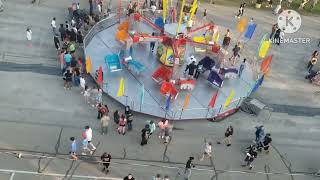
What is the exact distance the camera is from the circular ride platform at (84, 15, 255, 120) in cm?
2748

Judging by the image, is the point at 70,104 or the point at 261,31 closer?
the point at 70,104

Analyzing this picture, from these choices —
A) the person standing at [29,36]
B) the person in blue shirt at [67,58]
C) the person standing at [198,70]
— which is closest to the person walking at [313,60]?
the person standing at [198,70]

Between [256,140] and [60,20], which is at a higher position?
[60,20]

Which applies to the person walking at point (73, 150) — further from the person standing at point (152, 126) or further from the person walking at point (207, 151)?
the person walking at point (207, 151)

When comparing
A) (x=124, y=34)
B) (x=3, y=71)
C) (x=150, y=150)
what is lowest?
(x=150, y=150)

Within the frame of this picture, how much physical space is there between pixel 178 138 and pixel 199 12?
14.8 metres

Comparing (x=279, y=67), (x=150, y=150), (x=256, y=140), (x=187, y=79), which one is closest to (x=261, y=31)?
(x=279, y=67)

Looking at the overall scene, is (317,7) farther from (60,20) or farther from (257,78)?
(60,20)

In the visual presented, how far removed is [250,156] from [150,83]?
27.0ft


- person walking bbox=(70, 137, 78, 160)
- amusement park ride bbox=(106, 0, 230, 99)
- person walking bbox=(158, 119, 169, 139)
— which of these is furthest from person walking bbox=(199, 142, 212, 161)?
person walking bbox=(70, 137, 78, 160)

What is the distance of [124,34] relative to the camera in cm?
3164

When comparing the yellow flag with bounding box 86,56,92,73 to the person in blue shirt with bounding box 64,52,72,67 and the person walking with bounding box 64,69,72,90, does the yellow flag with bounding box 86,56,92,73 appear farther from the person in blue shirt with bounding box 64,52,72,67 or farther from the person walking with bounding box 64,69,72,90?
the person walking with bounding box 64,69,72,90

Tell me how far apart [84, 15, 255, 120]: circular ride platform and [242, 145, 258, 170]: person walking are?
11.6ft

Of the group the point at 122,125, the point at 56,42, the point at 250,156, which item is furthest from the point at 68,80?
the point at 250,156
